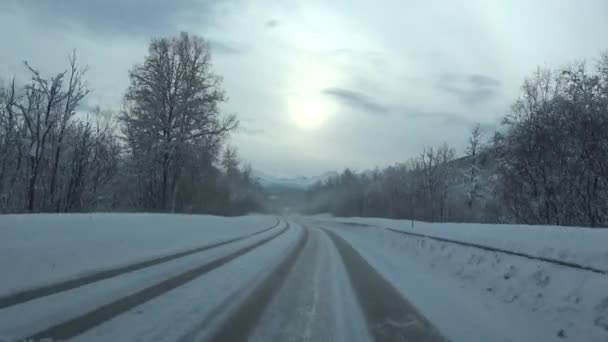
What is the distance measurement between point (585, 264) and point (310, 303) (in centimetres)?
421

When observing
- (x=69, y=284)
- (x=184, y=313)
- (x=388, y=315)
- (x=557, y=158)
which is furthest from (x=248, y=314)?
(x=557, y=158)

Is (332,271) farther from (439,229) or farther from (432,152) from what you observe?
(432,152)

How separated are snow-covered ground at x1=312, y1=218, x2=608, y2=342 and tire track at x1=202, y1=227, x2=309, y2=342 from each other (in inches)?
100

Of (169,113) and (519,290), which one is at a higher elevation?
(169,113)

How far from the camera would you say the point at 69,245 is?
8.65m

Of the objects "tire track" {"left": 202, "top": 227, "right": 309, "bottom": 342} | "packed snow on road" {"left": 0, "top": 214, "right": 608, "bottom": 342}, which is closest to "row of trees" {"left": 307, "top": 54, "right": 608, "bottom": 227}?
"packed snow on road" {"left": 0, "top": 214, "right": 608, "bottom": 342}

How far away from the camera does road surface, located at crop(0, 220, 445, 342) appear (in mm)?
4574

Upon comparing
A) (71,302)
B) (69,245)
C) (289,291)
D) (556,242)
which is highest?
(556,242)

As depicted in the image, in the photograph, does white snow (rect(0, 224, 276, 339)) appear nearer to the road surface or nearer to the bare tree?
the road surface

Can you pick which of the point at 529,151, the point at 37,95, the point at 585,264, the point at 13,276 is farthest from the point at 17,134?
the point at 529,151

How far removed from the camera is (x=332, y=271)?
33.7ft

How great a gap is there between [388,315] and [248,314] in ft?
6.91

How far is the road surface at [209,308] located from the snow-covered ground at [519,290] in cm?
69

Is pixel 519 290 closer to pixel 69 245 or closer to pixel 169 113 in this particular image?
pixel 69 245
